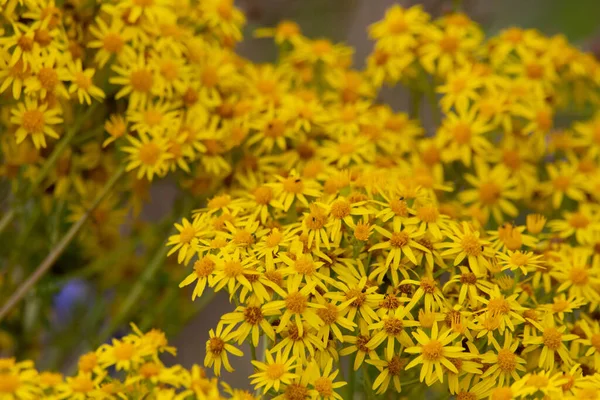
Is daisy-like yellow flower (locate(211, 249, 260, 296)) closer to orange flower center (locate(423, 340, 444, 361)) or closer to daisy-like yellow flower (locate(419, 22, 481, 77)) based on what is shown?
orange flower center (locate(423, 340, 444, 361))

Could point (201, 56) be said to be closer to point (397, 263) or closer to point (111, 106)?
point (111, 106)

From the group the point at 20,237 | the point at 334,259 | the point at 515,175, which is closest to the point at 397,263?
the point at 334,259

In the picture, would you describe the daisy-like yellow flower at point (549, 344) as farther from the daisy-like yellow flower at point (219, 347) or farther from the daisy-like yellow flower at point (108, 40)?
the daisy-like yellow flower at point (108, 40)

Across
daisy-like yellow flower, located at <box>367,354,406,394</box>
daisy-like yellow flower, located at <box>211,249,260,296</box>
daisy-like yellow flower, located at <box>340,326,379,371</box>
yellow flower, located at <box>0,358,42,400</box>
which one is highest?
daisy-like yellow flower, located at <box>211,249,260,296</box>

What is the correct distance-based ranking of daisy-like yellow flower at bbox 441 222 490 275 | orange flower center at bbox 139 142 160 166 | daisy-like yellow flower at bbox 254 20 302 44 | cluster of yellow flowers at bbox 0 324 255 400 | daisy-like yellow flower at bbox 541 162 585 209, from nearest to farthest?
cluster of yellow flowers at bbox 0 324 255 400, daisy-like yellow flower at bbox 441 222 490 275, orange flower center at bbox 139 142 160 166, daisy-like yellow flower at bbox 541 162 585 209, daisy-like yellow flower at bbox 254 20 302 44

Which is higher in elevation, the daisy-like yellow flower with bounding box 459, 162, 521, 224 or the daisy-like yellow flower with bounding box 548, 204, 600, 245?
the daisy-like yellow flower with bounding box 459, 162, 521, 224

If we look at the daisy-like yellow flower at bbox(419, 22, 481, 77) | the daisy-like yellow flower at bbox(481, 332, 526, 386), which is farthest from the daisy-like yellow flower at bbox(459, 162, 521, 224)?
the daisy-like yellow flower at bbox(481, 332, 526, 386)

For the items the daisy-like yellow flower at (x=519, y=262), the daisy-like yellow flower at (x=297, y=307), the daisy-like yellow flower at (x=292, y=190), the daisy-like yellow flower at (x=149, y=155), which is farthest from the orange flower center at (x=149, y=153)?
the daisy-like yellow flower at (x=519, y=262)

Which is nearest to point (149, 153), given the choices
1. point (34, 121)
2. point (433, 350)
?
point (34, 121)
